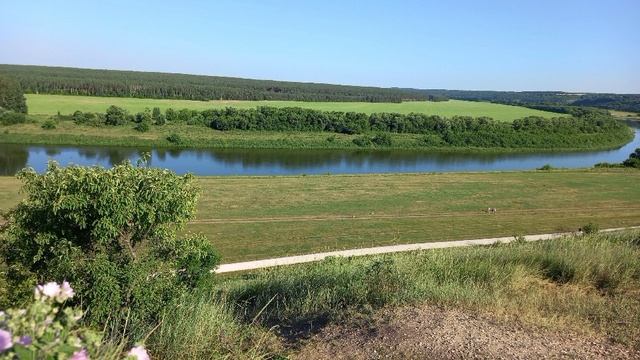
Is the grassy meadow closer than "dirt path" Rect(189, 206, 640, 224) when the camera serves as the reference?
Yes

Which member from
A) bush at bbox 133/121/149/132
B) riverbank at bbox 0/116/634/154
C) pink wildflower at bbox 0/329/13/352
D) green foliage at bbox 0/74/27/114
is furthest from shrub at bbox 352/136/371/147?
pink wildflower at bbox 0/329/13/352

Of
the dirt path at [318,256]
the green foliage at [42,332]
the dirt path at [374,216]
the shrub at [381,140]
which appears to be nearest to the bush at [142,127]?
the shrub at [381,140]

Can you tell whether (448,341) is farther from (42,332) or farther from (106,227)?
(106,227)

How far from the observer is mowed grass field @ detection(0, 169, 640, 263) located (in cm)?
2806

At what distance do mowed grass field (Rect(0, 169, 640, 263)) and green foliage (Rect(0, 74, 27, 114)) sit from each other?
5953 centimetres

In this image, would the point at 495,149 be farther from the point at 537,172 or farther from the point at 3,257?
the point at 3,257

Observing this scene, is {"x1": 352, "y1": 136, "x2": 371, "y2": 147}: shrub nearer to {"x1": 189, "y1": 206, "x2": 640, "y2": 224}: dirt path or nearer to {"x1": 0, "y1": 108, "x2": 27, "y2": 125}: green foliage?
{"x1": 189, "y1": 206, "x2": 640, "y2": 224}: dirt path

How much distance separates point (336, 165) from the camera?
6681cm

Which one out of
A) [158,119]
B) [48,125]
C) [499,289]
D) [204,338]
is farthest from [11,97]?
[204,338]

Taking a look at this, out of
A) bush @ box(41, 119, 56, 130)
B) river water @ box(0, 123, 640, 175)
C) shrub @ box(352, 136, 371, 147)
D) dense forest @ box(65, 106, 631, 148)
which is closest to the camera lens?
river water @ box(0, 123, 640, 175)

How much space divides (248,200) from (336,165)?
2968 centimetres

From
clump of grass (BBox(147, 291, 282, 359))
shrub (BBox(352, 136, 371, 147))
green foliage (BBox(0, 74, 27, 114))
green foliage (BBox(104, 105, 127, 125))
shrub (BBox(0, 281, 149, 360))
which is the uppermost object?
shrub (BBox(0, 281, 149, 360))

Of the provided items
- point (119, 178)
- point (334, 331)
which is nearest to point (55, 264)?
point (119, 178)

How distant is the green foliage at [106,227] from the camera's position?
1088 centimetres
